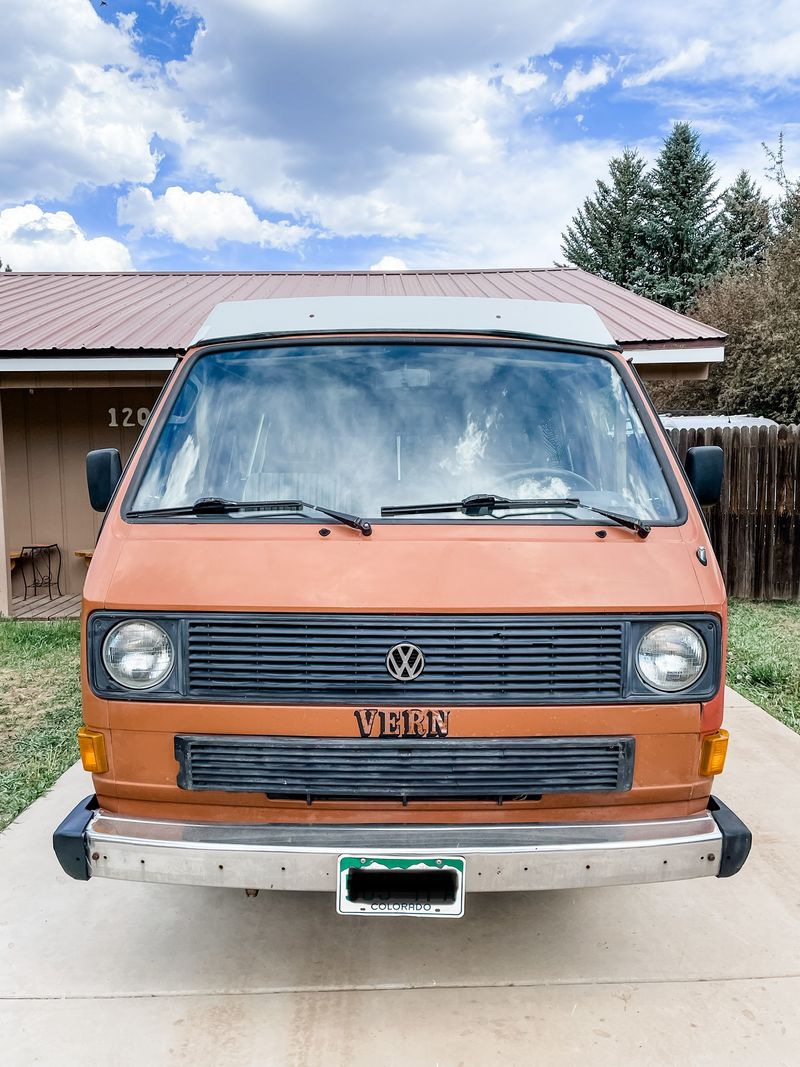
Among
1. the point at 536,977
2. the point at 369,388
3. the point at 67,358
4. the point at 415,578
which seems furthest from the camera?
the point at 67,358

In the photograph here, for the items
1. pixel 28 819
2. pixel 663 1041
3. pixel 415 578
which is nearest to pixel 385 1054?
pixel 663 1041

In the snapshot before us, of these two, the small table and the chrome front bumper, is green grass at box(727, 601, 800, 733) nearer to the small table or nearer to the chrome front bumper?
the chrome front bumper

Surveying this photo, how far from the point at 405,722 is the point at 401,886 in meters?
0.47

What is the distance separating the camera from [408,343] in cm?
328

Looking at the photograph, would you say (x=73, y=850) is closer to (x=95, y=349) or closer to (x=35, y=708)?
(x=35, y=708)

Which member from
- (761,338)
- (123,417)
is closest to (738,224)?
(761,338)

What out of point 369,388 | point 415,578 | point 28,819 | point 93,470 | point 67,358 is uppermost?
point 67,358

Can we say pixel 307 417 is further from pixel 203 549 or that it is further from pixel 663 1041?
pixel 663 1041

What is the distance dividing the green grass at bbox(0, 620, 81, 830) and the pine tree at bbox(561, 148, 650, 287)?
116 feet

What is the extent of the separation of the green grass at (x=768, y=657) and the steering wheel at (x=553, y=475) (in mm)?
3666

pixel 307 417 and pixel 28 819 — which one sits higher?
pixel 307 417

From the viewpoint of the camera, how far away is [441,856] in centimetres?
238

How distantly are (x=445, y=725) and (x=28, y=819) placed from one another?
A: 2870 millimetres

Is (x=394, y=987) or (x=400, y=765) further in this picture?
(x=394, y=987)
